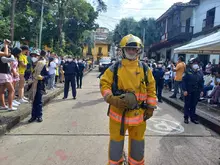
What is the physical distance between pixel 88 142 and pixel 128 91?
2017 millimetres

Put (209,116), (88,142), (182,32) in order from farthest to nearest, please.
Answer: (182,32)
(209,116)
(88,142)

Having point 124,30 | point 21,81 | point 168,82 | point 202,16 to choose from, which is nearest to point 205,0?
point 202,16

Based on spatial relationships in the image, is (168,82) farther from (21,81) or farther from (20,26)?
(20,26)

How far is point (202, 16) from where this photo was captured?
20734 millimetres

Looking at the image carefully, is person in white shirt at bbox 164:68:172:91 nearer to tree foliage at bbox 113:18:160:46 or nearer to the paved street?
the paved street

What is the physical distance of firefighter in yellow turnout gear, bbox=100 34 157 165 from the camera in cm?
295

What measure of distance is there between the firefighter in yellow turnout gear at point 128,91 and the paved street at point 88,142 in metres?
0.82

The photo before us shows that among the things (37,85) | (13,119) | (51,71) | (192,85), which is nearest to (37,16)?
→ (51,71)

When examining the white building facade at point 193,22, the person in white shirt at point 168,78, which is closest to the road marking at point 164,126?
the person in white shirt at point 168,78

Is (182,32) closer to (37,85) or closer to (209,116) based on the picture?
(209,116)

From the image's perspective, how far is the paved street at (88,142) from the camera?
3.81 meters

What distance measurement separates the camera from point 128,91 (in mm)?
2939

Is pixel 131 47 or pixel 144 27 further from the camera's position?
pixel 144 27

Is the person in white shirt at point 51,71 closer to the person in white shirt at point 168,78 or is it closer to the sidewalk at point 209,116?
the sidewalk at point 209,116
